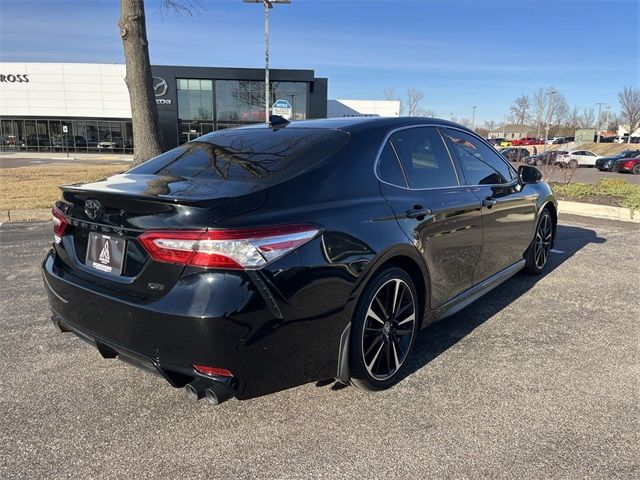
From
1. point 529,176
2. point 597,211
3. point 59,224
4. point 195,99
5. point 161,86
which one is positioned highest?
point 161,86

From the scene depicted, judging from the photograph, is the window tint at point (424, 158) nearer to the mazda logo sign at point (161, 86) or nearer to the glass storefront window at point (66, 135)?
the mazda logo sign at point (161, 86)

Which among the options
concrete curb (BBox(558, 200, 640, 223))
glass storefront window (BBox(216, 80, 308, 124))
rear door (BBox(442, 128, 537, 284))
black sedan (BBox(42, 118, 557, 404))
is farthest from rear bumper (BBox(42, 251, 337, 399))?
glass storefront window (BBox(216, 80, 308, 124))

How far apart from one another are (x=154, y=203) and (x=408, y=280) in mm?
1620

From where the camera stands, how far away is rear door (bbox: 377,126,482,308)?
3.17m

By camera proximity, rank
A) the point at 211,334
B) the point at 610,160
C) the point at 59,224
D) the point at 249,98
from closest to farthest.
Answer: the point at 211,334, the point at 59,224, the point at 610,160, the point at 249,98

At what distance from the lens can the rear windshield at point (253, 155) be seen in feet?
9.05

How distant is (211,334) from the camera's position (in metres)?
2.18

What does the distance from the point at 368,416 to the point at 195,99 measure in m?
39.8

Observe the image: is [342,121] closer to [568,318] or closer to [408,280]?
[408,280]

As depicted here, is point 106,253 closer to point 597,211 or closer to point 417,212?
point 417,212

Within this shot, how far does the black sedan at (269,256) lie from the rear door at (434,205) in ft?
0.05

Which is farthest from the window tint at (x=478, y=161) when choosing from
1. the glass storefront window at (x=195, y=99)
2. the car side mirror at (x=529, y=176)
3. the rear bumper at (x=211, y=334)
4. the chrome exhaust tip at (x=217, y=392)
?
the glass storefront window at (x=195, y=99)

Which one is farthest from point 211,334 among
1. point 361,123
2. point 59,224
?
point 361,123

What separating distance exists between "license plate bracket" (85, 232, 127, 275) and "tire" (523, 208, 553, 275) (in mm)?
4138
